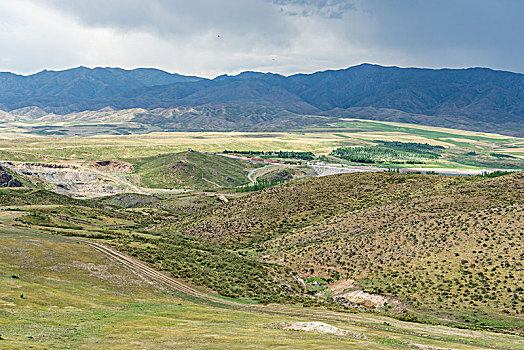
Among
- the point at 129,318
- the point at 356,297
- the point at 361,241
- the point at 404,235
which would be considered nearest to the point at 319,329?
the point at 129,318

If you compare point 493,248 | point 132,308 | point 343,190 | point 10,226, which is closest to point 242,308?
point 132,308

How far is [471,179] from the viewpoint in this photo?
129750 millimetres

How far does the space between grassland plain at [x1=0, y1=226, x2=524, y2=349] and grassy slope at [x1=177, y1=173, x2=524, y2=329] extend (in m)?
15.9

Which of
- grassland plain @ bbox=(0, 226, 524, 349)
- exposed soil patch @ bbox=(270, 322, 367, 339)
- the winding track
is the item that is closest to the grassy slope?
grassland plain @ bbox=(0, 226, 524, 349)

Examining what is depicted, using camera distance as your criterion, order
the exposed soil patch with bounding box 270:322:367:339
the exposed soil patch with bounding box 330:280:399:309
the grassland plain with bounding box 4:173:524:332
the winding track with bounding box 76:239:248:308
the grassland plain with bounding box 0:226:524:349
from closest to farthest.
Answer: the grassland plain with bounding box 0:226:524:349 → the exposed soil patch with bounding box 270:322:367:339 → the winding track with bounding box 76:239:248:308 → the grassland plain with bounding box 4:173:524:332 → the exposed soil patch with bounding box 330:280:399:309

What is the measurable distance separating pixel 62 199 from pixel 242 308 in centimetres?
13551

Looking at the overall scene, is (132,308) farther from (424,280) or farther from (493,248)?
(493,248)

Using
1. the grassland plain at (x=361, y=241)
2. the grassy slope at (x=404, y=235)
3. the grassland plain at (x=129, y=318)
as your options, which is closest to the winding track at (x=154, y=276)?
the grassland plain at (x=129, y=318)

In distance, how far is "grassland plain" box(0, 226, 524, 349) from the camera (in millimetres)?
31406

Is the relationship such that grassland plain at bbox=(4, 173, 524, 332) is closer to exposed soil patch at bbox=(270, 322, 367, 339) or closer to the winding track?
the winding track

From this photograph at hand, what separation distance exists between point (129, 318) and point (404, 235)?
58687mm

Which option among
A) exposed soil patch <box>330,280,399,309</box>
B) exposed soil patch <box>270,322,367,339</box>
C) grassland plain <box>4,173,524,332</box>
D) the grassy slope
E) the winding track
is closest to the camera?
exposed soil patch <box>270,322,367,339</box>

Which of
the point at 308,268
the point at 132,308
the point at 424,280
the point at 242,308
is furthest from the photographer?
the point at 308,268

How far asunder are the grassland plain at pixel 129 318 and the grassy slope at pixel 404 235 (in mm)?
15860
